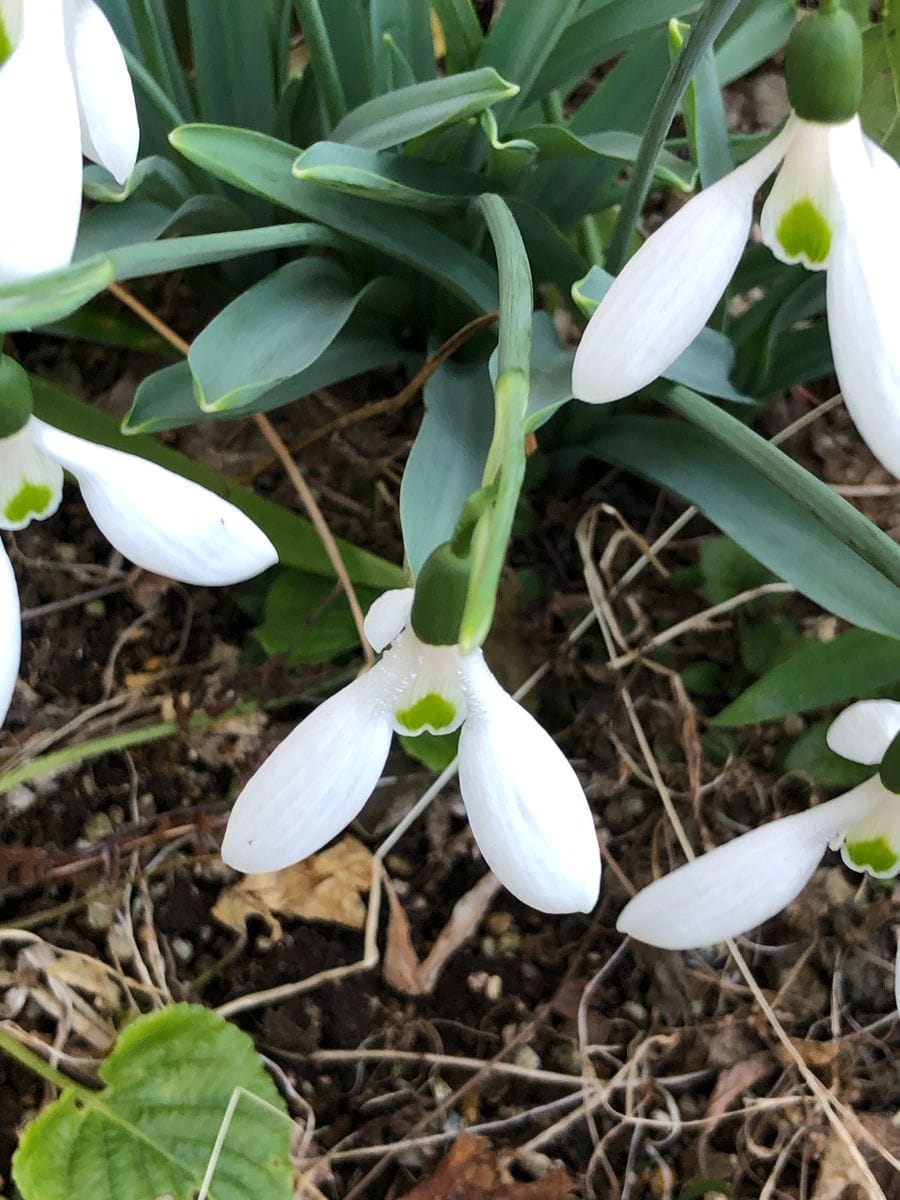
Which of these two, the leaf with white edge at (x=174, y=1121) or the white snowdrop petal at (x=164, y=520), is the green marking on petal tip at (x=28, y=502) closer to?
the white snowdrop petal at (x=164, y=520)

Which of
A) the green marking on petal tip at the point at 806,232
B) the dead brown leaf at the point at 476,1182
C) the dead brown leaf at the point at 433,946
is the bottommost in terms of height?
the dead brown leaf at the point at 476,1182

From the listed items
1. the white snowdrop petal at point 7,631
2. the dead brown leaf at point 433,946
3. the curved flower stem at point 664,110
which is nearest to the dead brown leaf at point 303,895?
the dead brown leaf at point 433,946

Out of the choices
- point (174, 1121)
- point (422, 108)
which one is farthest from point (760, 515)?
point (174, 1121)

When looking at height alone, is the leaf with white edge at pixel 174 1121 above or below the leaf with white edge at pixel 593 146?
below

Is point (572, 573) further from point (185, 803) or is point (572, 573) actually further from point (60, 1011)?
point (60, 1011)

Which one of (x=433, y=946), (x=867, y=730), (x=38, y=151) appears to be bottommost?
(x=433, y=946)

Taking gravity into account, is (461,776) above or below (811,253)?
below

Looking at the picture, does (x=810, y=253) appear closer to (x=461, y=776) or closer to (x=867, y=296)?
(x=867, y=296)
